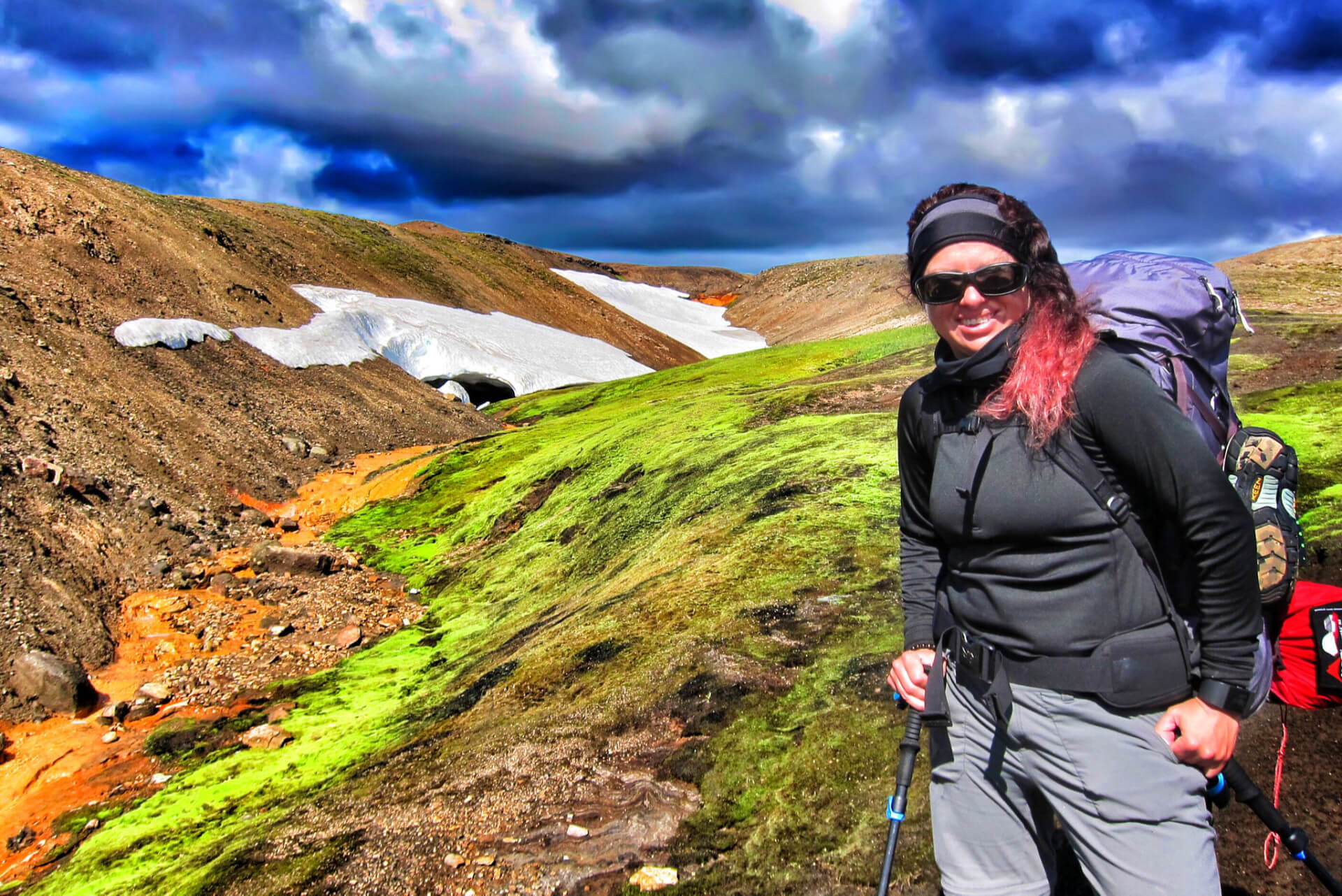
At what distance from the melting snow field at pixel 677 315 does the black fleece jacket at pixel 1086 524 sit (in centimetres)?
7117

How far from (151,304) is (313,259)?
21710 mm

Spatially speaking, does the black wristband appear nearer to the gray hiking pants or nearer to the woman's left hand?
the woman's left hand

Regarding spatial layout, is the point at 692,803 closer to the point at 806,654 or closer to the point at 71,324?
the point at 806,654

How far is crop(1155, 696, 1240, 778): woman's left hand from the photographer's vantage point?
6.63ft

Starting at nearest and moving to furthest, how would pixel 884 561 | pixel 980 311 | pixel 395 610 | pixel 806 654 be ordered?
pixel 980 311, pixel 806 654, pixel 884 561, pixel 395 610

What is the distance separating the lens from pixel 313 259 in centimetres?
4653

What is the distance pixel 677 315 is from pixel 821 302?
66.7ft

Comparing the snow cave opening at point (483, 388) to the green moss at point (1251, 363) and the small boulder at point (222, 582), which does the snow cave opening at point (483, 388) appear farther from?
the green moss at point (1251, 363)

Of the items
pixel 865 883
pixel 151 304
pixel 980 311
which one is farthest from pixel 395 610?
pixel 151 304

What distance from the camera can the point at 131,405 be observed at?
19.7 m

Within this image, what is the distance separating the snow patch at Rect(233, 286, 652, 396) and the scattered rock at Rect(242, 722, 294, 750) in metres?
23.3

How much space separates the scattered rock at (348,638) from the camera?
1126cm

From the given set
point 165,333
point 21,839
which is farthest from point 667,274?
point 21,839

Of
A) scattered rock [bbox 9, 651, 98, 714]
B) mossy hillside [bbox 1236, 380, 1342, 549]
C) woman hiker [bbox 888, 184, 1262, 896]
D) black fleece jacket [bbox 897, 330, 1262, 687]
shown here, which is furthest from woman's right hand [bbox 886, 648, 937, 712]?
scattered rock [bbox 9, 651, 98, 714]
